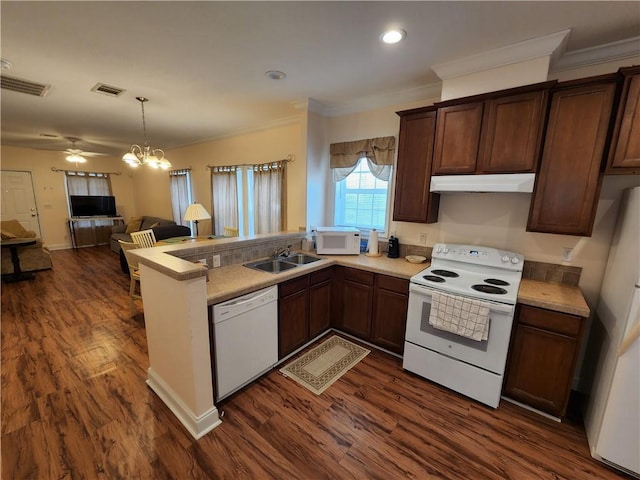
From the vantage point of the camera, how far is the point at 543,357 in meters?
1.88

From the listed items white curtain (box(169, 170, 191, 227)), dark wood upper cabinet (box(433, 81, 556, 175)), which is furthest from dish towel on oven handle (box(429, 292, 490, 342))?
white curtain (box(169, 170, 191, 227))

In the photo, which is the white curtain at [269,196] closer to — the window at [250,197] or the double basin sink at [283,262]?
the window at [250,197]

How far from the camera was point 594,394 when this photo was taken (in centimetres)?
181

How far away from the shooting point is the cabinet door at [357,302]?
8.85 ft

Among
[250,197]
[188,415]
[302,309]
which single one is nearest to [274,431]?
[188,415]

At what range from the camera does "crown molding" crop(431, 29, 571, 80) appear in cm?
181

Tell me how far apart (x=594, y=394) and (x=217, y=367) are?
8.68 feet

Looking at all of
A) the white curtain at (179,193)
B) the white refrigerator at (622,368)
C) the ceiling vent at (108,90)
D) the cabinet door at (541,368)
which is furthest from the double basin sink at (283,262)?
the white curtain at (179,193)

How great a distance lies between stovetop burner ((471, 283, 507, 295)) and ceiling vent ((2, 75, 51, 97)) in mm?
4687

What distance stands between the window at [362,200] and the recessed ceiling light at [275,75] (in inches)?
51.3

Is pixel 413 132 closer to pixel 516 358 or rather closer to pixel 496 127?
pixel 496 127

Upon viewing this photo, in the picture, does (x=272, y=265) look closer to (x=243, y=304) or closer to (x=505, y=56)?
(x=243, y=304)

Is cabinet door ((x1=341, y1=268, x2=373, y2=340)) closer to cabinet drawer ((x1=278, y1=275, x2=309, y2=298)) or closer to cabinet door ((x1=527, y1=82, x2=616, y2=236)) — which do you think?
cabinet drawer ((x1=278, y1=275, x2=309, y2=298))

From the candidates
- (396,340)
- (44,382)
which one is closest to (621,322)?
(396,340)
